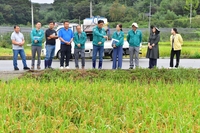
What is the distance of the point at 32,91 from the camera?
6027 mm

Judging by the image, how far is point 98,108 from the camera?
15.9 ft

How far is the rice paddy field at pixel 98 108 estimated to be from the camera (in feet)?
13.5

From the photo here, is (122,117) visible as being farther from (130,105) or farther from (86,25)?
(86,25)

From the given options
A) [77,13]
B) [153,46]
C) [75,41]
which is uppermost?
[77,13]

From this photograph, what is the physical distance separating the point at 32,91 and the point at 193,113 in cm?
286

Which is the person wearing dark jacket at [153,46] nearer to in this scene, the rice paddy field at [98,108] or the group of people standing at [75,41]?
the group of people standing at [75,41]

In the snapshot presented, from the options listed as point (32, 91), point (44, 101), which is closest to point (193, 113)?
point (44, 101)

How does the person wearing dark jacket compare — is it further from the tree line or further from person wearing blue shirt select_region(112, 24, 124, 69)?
the tree line

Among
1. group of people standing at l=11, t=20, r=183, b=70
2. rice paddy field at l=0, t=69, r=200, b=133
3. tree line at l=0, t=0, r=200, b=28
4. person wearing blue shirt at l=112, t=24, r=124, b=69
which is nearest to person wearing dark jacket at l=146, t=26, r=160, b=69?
group of people standing at l=11, t=20, r=183, b=70

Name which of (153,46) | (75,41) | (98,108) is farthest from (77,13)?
(98,108)

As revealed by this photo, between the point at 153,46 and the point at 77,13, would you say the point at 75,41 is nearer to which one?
the point at 153,46

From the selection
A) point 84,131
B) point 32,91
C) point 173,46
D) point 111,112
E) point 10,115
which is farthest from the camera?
point 173,46

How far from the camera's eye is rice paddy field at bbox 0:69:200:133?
13.5 ft

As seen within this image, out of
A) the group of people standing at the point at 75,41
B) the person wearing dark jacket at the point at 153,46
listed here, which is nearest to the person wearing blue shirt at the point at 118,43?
the group of people standing at the point at 75,41
